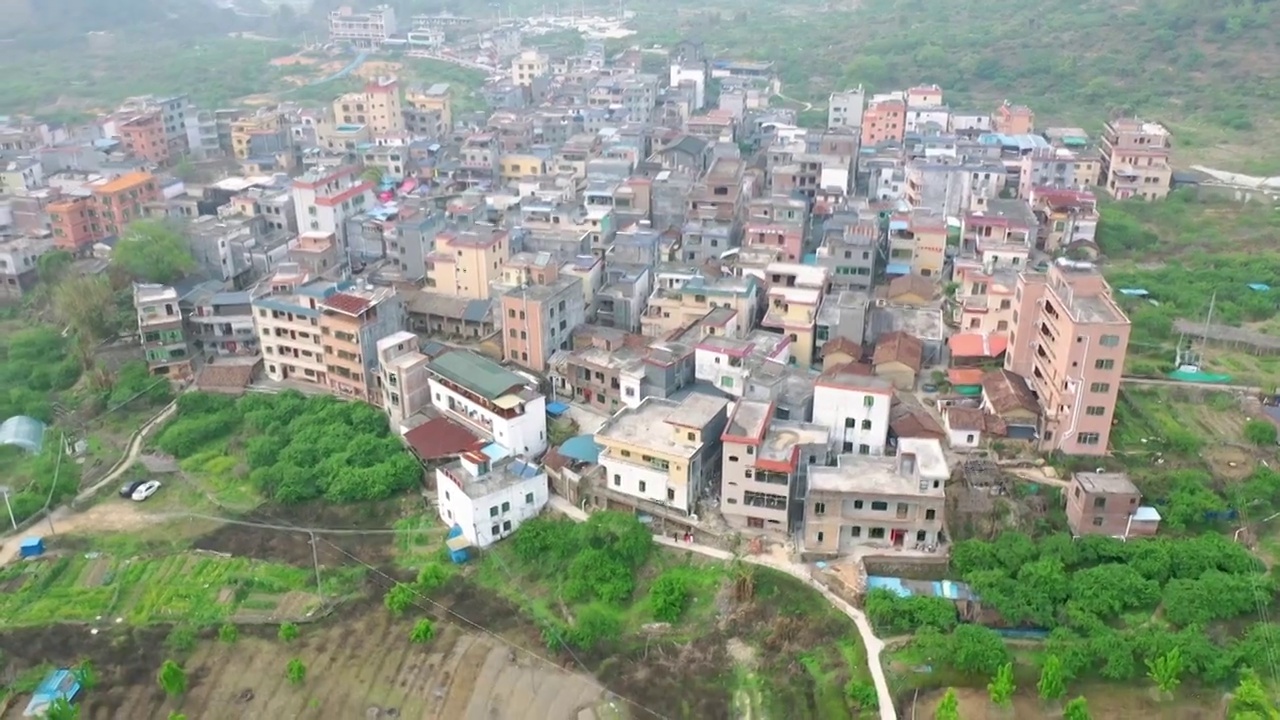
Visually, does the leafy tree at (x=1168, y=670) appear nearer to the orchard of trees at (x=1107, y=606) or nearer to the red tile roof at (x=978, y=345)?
the orchard of trees at (x=1107, y=606)

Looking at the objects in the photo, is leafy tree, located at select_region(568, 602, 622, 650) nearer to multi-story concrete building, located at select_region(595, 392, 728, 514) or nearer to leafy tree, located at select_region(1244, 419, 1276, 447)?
multi-story concrete building, located at select_region(595, 392, 728, 514)

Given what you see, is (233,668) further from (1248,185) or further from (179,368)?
(1248,185)

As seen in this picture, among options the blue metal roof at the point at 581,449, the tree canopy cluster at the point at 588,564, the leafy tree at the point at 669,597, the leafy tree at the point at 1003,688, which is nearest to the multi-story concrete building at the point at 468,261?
the blue metal roof at the point at 581,449

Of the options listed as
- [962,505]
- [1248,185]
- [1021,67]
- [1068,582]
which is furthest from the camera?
[1021,67]

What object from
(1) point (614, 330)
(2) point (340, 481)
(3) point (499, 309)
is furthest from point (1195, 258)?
(2) point (340, 481)

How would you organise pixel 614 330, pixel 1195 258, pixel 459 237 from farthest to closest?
pixel 1195 258 < pixel 459 237 < pixel 614 330

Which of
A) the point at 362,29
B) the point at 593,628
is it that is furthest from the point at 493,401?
the point at 362,29

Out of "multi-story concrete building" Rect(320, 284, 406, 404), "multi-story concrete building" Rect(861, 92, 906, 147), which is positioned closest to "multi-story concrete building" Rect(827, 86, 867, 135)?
"multi-story concrete building" Rect(861, 92, 906, 147)
